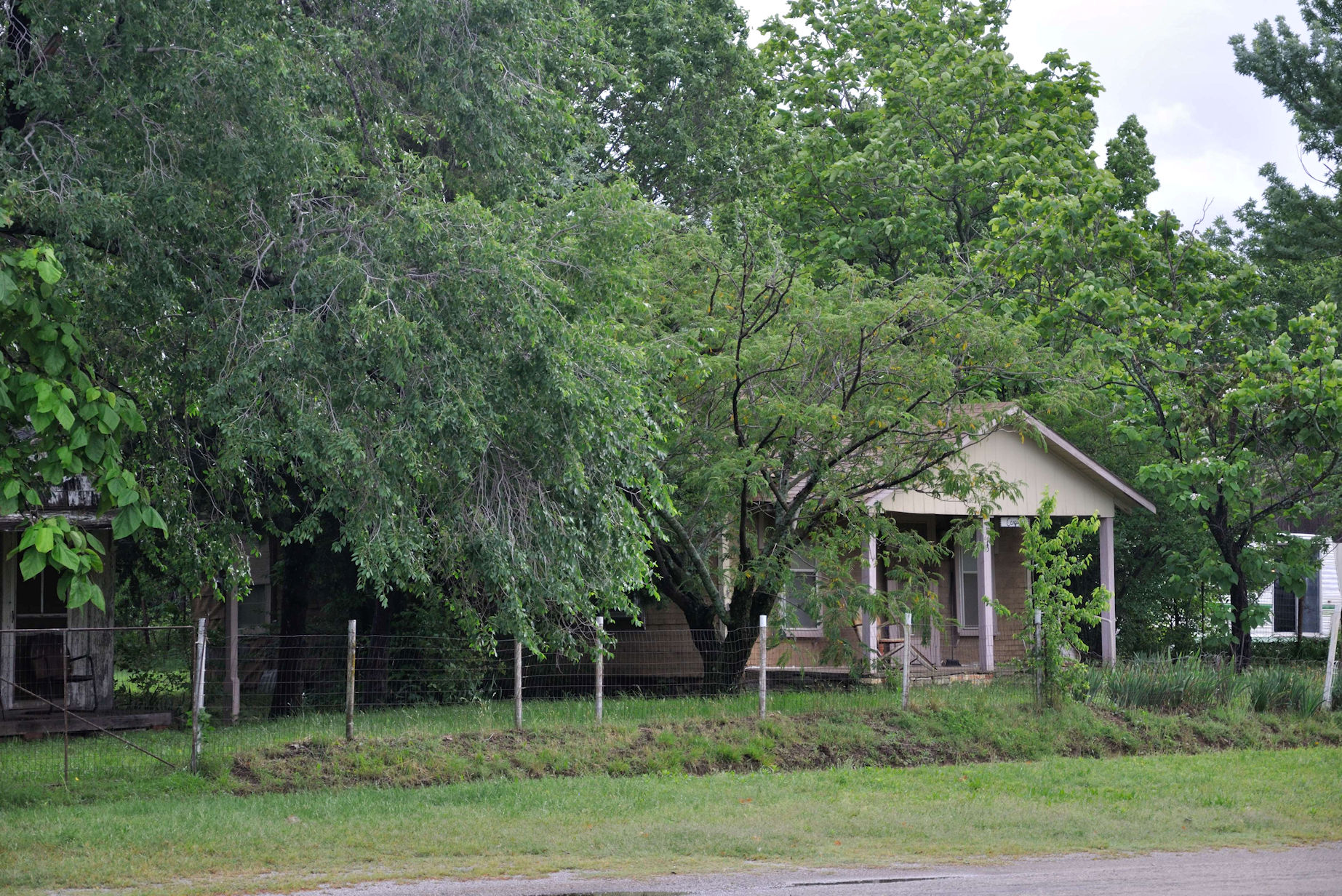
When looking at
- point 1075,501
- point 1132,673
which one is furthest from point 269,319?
point 1075,501

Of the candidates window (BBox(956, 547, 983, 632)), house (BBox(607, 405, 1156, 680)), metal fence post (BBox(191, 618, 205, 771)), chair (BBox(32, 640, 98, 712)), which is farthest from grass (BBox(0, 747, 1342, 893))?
window (BBox(956, 547, 983, 632))

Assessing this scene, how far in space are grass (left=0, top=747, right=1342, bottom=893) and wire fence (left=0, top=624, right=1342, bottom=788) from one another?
188 centimetres

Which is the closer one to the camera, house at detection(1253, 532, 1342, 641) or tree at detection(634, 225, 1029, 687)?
tree at detection(634, 225, 1029, 687)

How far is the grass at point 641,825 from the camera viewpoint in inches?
377

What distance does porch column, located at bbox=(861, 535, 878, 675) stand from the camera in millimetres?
19812

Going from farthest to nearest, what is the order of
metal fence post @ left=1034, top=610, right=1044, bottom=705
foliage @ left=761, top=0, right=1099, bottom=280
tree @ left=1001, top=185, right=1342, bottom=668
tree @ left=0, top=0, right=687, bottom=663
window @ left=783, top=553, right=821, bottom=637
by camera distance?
foliage @ left=761, top=0, right=1099, bottom=280, tree @ left=1001, top=185, right=1342, bottom=668, window @ left=783, top=553, right=821, bottom=637, metal fence post @ left=1034, top=610, right=1044, bottom=705, tree @ left=0, top=0, right=687, bottom=663

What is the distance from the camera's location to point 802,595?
18438 mm

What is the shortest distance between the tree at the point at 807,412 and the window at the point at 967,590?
638cm

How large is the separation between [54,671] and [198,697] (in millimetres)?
5921

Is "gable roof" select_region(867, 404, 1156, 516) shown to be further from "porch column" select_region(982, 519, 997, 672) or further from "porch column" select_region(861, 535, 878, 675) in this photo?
"porch column" select_region(861, 535, 878, 675)

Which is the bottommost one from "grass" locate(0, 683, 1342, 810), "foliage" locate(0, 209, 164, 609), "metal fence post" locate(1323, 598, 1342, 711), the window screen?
"grass" locate(0, 683, 1342, 810)

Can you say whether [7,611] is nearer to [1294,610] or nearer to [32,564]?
[32,564]

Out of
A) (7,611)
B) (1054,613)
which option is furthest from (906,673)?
(7,611)

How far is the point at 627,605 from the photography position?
43.1ft
